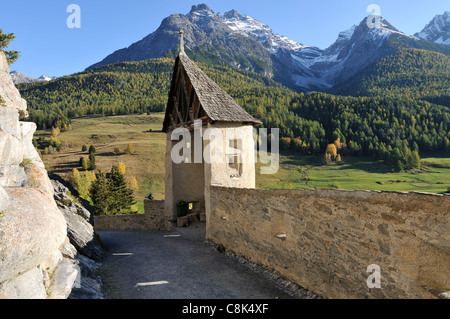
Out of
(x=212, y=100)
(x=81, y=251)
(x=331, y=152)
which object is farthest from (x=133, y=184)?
(x=331, y=152)

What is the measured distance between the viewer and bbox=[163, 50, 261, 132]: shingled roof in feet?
42.9

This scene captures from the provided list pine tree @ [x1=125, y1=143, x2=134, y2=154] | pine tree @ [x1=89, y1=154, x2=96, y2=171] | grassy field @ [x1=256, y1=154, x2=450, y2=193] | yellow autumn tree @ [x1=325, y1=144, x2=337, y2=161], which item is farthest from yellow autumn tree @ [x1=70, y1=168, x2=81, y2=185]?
yellow autumn tree @ [x1=325, y1=144, x2=337, y2=161]

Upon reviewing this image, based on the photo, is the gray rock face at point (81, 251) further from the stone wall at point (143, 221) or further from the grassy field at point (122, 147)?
the grassy field at point (122, 147)

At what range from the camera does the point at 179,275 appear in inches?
338

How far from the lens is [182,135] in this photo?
17.0 m

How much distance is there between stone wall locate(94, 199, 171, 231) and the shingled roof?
741cm

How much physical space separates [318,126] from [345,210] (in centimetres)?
11399

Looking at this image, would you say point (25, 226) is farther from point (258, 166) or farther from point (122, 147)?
point (258, 166)

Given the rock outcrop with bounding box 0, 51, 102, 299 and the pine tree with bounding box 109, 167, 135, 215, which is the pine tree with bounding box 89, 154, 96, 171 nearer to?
the pine tree with bounding box 109, 167, 135, 215

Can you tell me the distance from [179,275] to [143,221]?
11981 mm

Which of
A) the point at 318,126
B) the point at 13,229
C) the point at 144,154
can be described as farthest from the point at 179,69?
the point at 318,126

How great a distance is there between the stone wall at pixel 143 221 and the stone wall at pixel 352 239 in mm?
9808

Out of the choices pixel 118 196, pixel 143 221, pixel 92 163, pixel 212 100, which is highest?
pixel 212 100

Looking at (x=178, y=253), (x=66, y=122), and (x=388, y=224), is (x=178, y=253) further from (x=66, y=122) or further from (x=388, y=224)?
(x=66, y=122)
